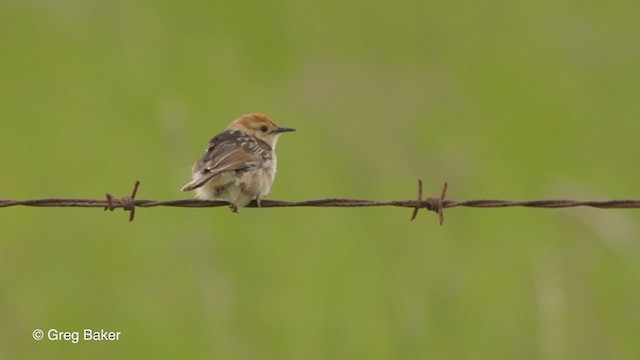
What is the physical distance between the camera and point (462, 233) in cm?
1314

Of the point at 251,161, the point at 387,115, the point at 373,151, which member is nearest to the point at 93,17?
the point at 387,115

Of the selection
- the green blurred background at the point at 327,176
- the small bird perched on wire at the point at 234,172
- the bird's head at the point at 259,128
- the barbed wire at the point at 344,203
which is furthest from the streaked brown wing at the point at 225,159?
the green blurred background at the point at 327,176

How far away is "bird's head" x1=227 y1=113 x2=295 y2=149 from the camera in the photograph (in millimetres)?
9938

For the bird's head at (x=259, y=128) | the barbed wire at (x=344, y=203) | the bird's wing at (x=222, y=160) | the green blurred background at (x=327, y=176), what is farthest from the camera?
the green blurred background at (x=327, y=176)

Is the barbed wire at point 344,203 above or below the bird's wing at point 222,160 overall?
below

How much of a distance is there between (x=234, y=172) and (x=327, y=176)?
585 cm

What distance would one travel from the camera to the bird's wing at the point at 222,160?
336 inches

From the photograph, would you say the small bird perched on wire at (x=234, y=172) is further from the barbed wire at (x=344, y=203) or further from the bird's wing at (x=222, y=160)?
the barbed wire at (x=344, y=203)

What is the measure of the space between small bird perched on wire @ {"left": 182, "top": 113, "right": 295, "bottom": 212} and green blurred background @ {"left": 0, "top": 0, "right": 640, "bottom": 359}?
5.23 feet

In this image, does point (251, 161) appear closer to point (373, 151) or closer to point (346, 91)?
point (373, 151)

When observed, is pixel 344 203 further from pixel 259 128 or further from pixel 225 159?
pixel 259 128

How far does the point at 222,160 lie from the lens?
28.6 feet

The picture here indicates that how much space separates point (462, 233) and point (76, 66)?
8.34 metres

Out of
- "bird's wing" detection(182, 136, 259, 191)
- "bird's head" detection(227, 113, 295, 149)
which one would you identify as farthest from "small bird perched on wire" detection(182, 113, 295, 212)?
"bird's head" detection(227, 113, 295, 149)
